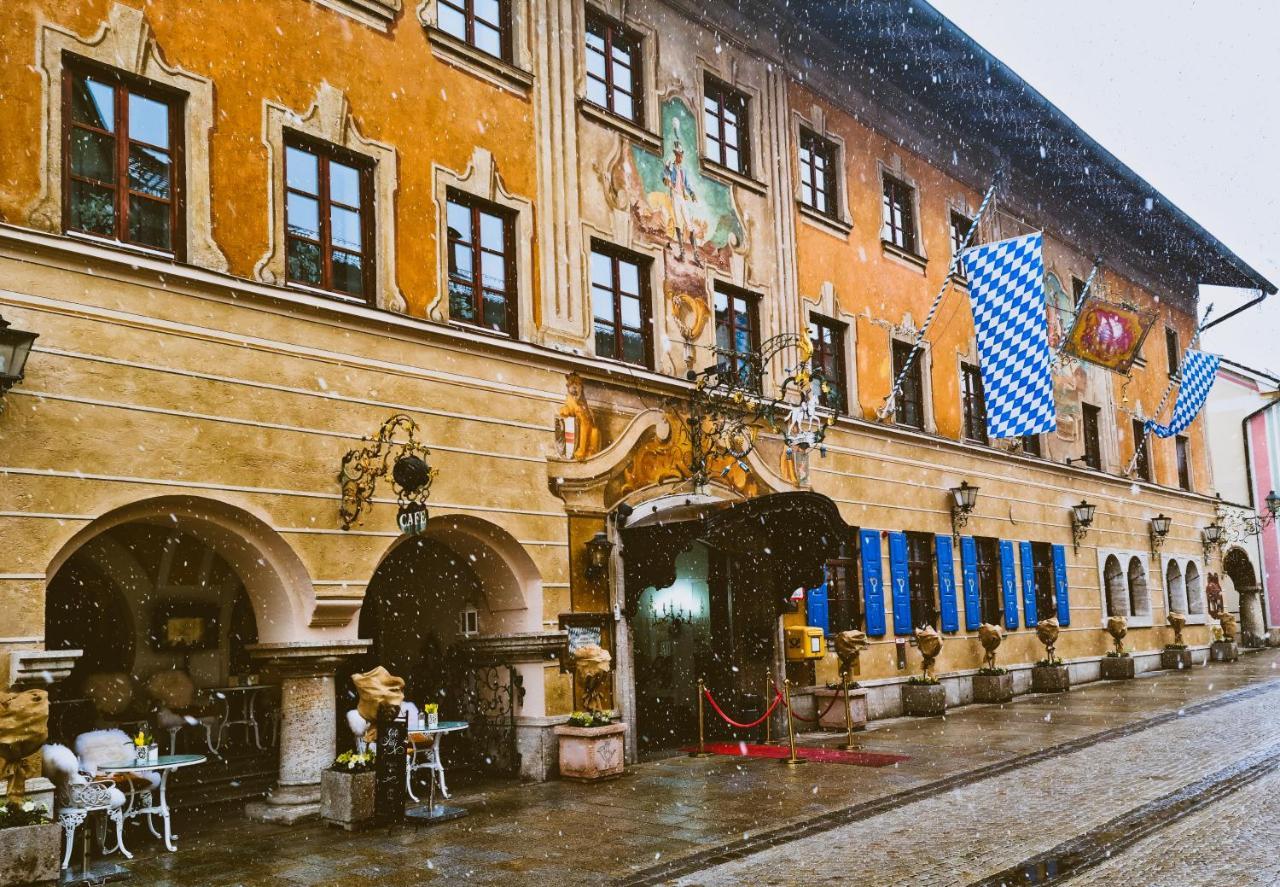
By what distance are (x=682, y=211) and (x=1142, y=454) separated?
17.3m

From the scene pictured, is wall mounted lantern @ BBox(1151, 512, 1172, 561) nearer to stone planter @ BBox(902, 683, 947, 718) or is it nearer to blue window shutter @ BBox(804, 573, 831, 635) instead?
stone planter @ BBox(902, 683, 947, 718)

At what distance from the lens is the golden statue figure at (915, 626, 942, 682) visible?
18141mm

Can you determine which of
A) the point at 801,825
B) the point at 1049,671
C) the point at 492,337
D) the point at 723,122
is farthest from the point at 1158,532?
the point at 801,825

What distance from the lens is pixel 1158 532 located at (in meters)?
27.1

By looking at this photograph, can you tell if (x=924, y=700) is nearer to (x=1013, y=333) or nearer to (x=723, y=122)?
(x=1013, y=333)

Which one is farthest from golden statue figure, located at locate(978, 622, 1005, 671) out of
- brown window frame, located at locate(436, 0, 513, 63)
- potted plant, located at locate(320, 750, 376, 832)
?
potted plant, located at locate(320, 750, 376, 832)

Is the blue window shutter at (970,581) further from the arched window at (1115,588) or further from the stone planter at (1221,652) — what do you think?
the stone planter at (1221,652)

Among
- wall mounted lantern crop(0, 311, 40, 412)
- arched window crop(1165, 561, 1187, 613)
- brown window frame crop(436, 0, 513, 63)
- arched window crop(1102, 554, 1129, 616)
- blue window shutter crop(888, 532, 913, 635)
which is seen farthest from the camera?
arched window crop(1165, 561, 1187, 613)

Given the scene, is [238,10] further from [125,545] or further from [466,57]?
[125,545]

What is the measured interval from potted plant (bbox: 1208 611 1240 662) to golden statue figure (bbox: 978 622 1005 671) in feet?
41.1

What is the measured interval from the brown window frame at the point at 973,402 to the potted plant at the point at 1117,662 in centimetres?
567

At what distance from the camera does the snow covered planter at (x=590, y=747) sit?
39.9 ft

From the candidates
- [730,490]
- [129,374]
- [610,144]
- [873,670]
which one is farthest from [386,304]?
[873,670]

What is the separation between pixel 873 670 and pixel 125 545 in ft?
35.4
